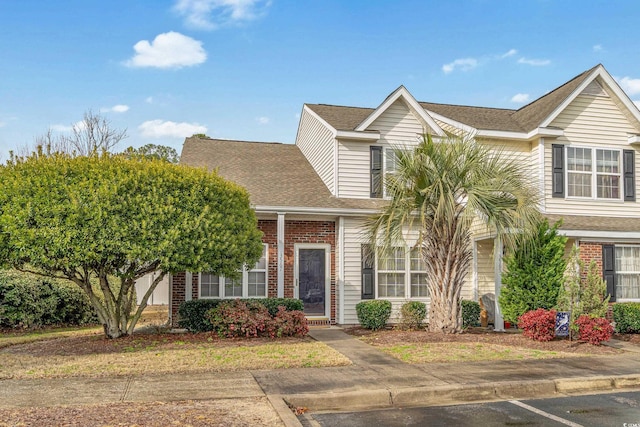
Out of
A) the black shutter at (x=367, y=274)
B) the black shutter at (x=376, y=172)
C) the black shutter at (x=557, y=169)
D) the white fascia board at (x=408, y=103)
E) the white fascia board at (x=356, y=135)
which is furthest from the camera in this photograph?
the white fascia board at (x=408, y=103)

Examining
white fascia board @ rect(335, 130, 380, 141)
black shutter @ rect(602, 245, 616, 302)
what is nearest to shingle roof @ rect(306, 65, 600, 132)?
white fascia board @ rect(335, 130, 380, 141)

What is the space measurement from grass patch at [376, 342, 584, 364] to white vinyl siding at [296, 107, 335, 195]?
622 cm

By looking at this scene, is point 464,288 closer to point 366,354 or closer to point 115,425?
point 366,354

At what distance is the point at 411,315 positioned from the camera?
553 inches

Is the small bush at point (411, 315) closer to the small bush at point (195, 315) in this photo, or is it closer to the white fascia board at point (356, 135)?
the small bush at point (195, 315)

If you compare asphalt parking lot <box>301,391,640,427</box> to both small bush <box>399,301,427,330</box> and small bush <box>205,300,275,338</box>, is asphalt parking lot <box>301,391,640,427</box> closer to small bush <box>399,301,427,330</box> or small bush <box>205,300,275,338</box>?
small bush <box>205,300,275,338</box>

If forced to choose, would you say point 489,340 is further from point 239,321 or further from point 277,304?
point 239,321

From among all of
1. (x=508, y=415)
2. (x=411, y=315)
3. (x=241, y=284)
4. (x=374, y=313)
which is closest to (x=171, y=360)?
(x=508, y=415)

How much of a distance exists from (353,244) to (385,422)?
9.38 meters

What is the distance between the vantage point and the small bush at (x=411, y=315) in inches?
553

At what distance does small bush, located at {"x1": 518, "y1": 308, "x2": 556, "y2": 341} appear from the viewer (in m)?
11.9

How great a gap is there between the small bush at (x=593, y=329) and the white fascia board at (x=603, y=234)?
3.32 metres

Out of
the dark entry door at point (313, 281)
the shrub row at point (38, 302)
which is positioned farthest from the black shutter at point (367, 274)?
the shrub row at point (38, 302)

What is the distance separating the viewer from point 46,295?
14.8 metres
